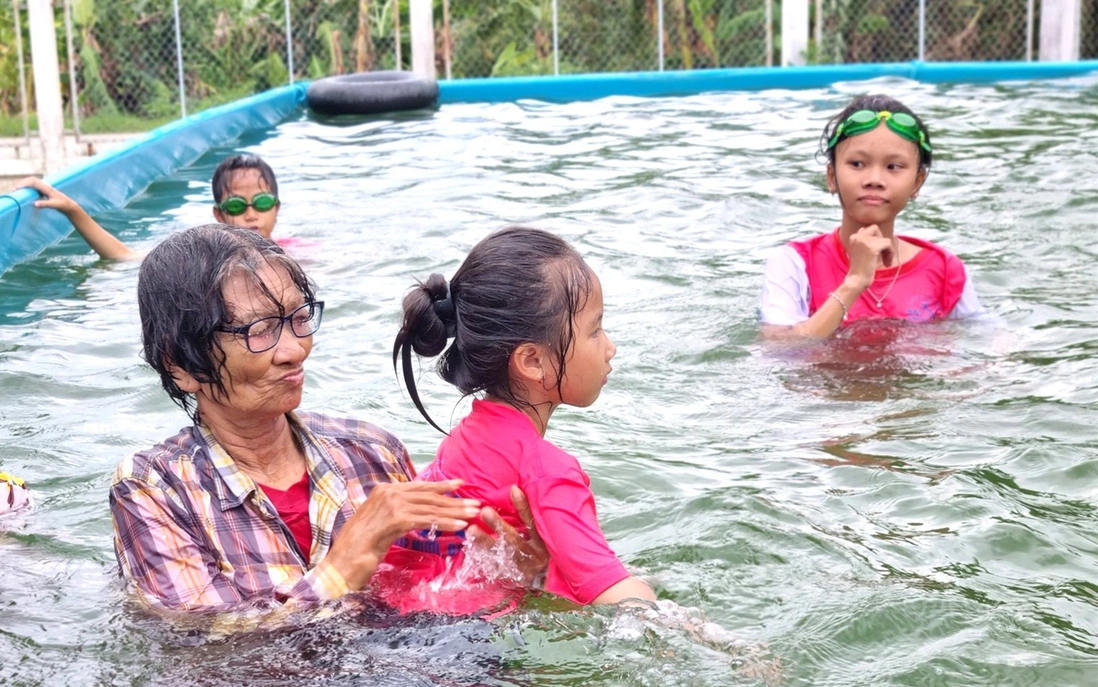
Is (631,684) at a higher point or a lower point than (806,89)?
lower

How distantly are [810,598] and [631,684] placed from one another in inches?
26.5

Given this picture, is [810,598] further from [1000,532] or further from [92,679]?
[92,679]

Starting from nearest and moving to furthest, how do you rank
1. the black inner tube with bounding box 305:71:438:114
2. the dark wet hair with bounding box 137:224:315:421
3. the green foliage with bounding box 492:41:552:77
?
the dark wet hair with bounding box 137:224:315:421 < the black inner tube with bounding box 305:71:438:114 < the green foliage with bounding box 492:41:552:77

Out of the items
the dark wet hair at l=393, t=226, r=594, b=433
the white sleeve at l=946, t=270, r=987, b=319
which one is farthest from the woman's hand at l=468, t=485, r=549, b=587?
the white sleeve at l=946, t=270, r=987, b=319

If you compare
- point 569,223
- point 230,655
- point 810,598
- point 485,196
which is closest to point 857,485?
point 810,598

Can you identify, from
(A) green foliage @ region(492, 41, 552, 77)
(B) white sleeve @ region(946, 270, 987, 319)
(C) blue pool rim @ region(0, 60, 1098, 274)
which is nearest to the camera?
(B) white sleeve @ region(946, 270, 987, 319)

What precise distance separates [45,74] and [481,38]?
7555 mm

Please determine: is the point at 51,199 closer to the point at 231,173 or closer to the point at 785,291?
the point at 231,173

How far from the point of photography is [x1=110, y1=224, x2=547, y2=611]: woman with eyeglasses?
2795 mm

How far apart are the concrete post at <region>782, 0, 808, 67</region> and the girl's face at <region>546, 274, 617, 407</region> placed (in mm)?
13453

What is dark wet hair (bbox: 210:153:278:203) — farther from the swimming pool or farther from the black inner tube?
the black inner tube

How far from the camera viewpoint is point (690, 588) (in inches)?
135

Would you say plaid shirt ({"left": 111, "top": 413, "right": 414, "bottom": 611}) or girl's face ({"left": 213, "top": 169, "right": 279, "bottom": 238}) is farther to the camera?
girl's face ({"left": 213, "top": 169, "right": 279, "bottom": 238})

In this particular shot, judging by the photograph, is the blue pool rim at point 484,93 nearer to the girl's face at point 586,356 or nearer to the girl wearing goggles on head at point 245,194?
the girl wearing goggles on head at point 245,194
